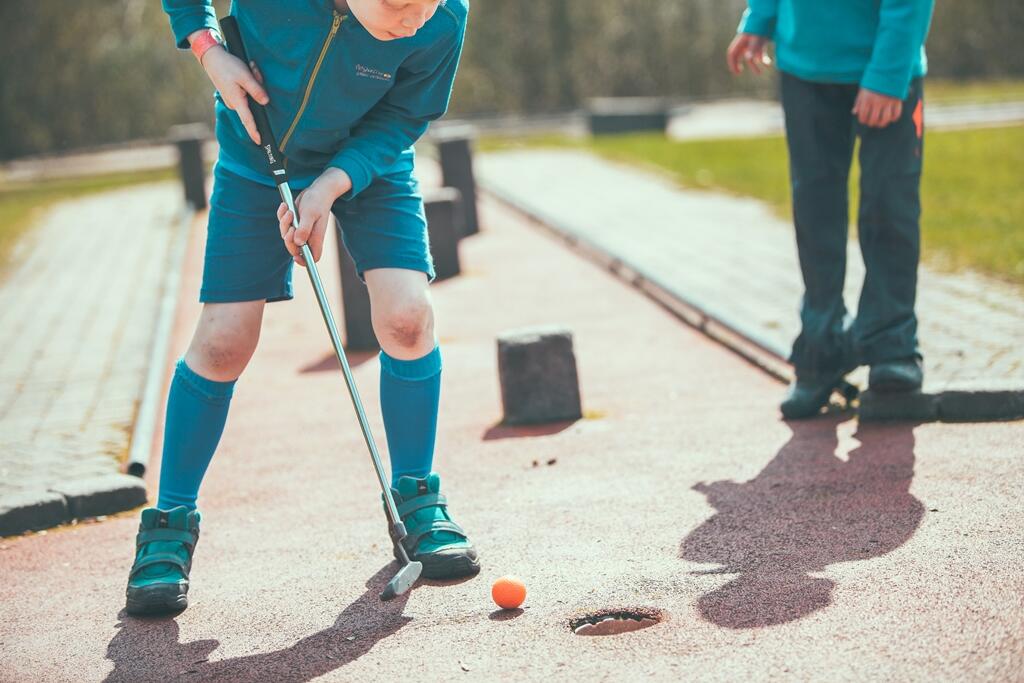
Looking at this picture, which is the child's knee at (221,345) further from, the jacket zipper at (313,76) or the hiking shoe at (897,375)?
the hiking shoe at (897,375)

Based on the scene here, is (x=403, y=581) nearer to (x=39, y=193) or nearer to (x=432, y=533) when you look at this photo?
(x=432, y=533)

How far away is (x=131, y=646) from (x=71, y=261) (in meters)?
9.84

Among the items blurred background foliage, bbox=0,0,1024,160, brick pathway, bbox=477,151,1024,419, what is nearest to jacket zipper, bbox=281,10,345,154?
brick pathway, bbox=477,151,1024,419

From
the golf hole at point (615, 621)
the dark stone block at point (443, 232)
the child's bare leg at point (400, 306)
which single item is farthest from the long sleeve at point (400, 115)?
the dark stone block at point (443, 232)

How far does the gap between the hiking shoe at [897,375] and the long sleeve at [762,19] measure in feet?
4.61

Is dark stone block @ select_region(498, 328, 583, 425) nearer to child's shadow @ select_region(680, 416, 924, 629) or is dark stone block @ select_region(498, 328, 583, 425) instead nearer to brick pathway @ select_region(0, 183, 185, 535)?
child's shadow @ select_region(680, 416, 924, 629)

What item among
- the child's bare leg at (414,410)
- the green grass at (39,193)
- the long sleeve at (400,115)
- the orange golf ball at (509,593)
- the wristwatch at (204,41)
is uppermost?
the wristwatch at (204,41)

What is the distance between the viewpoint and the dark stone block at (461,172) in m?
12.9

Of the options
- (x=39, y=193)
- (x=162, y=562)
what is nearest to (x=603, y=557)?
(x=162, y=562)

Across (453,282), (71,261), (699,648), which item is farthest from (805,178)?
(71,261)

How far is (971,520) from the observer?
4137mm

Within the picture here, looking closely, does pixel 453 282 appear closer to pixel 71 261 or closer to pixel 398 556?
pixel 71 261

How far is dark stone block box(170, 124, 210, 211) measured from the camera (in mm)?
16219

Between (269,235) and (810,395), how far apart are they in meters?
2.38
